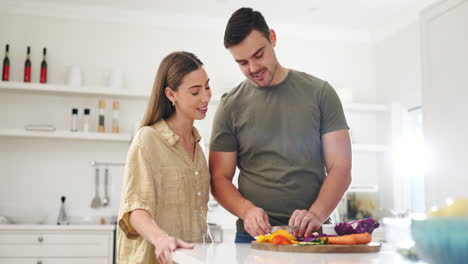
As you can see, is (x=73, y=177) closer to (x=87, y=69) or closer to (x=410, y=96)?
(x=87, y=69)

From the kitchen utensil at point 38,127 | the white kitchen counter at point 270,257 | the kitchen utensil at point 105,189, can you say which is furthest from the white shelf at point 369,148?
the white kitchen counter at point 270,257

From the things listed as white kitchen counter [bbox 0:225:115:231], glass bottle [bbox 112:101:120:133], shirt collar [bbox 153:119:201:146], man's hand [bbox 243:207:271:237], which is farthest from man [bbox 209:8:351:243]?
glass bottle [bbox 112:101:120:133]

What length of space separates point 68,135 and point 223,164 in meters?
3.16

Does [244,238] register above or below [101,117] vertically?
below

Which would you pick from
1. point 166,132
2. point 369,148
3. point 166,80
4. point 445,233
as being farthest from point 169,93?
point 369,148

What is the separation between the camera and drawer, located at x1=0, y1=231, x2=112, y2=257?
14.2 ft

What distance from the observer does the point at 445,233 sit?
1.98 feet

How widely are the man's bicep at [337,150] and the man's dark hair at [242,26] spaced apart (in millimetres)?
423

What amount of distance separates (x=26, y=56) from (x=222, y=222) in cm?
242

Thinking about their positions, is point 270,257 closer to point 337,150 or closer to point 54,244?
point 337,150

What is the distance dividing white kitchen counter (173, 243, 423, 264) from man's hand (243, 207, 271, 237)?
0.25 m

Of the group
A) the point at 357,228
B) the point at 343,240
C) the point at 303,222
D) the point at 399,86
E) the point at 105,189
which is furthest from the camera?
the point at 399,86

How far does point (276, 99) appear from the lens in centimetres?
192

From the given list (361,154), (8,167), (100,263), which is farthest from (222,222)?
(8,167)
